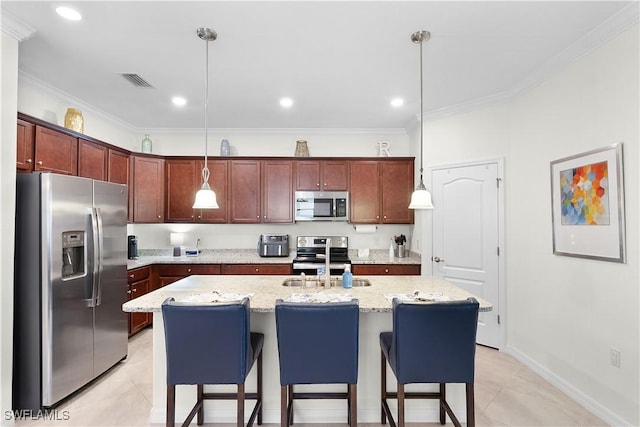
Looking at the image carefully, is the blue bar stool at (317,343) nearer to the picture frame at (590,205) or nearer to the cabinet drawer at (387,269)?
the picture frame at (590,205)

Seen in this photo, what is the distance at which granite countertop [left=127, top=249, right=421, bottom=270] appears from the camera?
412 centimetres

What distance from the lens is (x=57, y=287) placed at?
238 centimetres

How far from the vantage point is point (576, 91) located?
8.30 ft

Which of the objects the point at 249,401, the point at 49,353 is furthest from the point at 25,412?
the point at 249,401

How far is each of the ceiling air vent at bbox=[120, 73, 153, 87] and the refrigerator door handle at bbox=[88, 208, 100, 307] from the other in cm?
129

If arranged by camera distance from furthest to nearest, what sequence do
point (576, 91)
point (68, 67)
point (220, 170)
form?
point (220, 170), point (68, 67), point (576, 91)

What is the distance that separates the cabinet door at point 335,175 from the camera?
178 inches

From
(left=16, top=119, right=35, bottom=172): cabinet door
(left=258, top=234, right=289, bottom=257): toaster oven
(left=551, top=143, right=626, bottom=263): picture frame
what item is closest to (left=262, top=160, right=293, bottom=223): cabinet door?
(left=258, top=234, right=289, bottom=257): toaster oven

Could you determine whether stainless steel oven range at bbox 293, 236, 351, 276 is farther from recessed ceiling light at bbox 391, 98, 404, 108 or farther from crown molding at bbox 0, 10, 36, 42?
crown molding at bbox 0, 10, 36, 42

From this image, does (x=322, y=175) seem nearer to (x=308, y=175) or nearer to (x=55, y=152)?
(x=308, y=175)

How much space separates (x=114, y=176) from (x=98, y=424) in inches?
102

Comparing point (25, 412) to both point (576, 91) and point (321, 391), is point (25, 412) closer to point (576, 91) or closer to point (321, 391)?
point (321, 391)

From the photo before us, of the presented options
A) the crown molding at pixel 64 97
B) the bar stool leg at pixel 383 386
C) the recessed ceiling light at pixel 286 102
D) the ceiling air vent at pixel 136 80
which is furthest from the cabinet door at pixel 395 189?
the crown molding at pixel 64 97

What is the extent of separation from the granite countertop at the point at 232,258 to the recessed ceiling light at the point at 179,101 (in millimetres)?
1932
